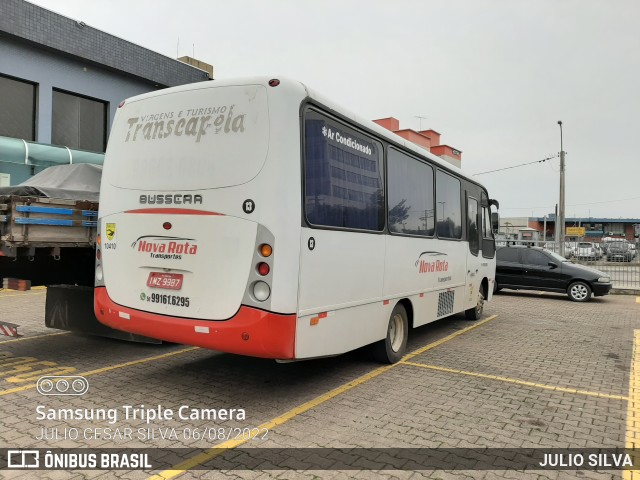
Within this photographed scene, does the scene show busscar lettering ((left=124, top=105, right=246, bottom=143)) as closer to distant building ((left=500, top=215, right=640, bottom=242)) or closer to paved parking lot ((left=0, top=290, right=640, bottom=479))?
paved parking lot ((left=0, top=290, right=640, bottom=479))

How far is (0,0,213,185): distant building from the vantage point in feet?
47.9

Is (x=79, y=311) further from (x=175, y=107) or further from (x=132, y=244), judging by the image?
(x=175, y=107)

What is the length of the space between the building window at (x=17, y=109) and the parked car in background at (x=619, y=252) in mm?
23662

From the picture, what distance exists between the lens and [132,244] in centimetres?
516

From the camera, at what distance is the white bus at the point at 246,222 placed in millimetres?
4473

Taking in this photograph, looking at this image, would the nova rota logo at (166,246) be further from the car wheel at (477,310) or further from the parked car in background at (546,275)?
the parked car in background at (546,275)

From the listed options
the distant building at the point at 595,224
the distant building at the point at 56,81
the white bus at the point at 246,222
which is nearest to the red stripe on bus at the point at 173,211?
the white bus at the point at 246,222

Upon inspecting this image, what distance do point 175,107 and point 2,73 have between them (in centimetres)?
1291

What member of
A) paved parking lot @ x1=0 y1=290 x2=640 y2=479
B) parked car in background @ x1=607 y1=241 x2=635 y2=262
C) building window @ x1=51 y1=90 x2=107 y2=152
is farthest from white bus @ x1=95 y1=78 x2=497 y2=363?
parked car in background @ x1=607 y1=241 x2=635 y2=262

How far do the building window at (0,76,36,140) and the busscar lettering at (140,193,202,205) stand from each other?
12.9m

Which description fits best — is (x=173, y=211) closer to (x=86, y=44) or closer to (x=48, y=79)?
(x=48, y=79)

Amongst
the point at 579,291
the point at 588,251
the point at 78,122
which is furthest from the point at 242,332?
the point at 588,251

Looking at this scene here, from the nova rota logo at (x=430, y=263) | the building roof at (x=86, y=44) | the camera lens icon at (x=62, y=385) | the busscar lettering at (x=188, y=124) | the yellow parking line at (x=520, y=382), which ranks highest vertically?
the building roof at (x=86, y=44)

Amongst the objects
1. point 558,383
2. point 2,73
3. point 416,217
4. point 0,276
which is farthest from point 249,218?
point 2,73
